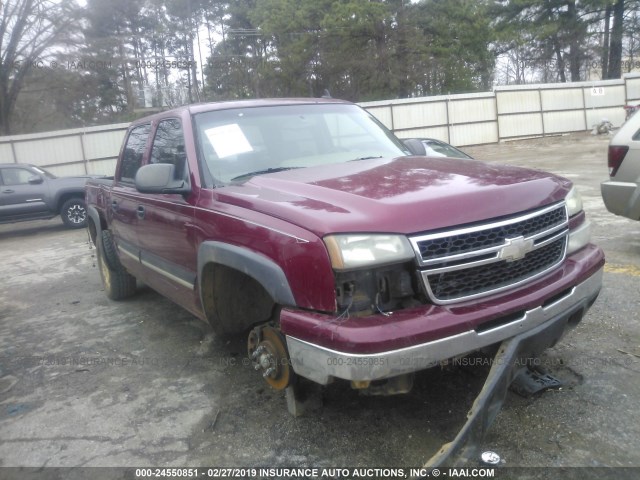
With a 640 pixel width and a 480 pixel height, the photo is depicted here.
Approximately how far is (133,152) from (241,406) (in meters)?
2.68

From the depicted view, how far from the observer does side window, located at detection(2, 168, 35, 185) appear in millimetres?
12359

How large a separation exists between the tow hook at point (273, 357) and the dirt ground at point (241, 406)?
326 millimetres

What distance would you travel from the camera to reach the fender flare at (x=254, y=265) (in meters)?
2.47

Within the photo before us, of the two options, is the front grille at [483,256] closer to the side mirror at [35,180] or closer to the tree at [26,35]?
the side mirror at [35,180]

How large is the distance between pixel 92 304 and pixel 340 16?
29313mm

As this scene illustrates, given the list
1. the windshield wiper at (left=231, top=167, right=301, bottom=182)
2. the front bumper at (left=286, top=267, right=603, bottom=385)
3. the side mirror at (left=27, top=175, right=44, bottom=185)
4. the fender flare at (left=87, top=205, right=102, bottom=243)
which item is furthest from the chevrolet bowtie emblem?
the side mirror at (left=27, top=175, right=44, bottom=185)

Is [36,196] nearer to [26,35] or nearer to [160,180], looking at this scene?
[160,180]

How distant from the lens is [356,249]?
228cm

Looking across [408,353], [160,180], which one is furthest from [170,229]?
[408,353]

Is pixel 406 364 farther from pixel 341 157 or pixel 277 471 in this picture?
pixel 341 157

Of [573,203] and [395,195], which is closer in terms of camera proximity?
[395,195]

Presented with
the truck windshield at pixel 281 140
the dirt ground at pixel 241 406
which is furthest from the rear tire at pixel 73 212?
the truck windshield at pixel 281 140

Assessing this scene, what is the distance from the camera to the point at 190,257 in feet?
11.1

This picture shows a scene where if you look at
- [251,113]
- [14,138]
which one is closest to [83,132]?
[14,138]
